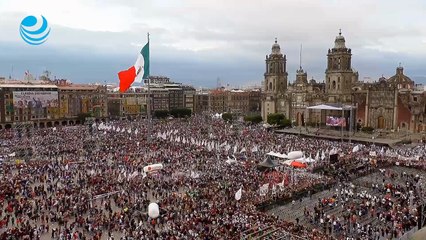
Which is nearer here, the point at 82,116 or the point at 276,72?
the point at 276,72

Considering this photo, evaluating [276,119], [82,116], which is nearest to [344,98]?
[276,119]

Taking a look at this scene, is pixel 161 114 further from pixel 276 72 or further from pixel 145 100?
pixel 276 72

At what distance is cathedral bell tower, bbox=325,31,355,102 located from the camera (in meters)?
74.2

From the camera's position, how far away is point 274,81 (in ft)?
294

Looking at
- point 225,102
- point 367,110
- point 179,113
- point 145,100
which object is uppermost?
point 145,100

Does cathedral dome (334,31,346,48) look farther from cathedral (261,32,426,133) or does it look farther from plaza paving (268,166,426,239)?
plaza paving (268,166,426,239)

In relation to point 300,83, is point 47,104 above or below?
below

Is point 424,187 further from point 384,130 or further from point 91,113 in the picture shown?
point 91,113

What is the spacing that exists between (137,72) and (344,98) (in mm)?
45213

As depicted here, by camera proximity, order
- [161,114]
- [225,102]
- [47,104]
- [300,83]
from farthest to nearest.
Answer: [225,102] < [161,114] < [47,104] < [300,83]

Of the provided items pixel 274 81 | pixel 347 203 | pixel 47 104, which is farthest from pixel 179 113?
pixel 347 203

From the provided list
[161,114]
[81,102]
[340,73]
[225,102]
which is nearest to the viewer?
[340,73]

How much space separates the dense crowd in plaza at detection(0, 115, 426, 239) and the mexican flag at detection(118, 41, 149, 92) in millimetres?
7788

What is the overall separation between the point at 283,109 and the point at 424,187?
56715 millimetres
